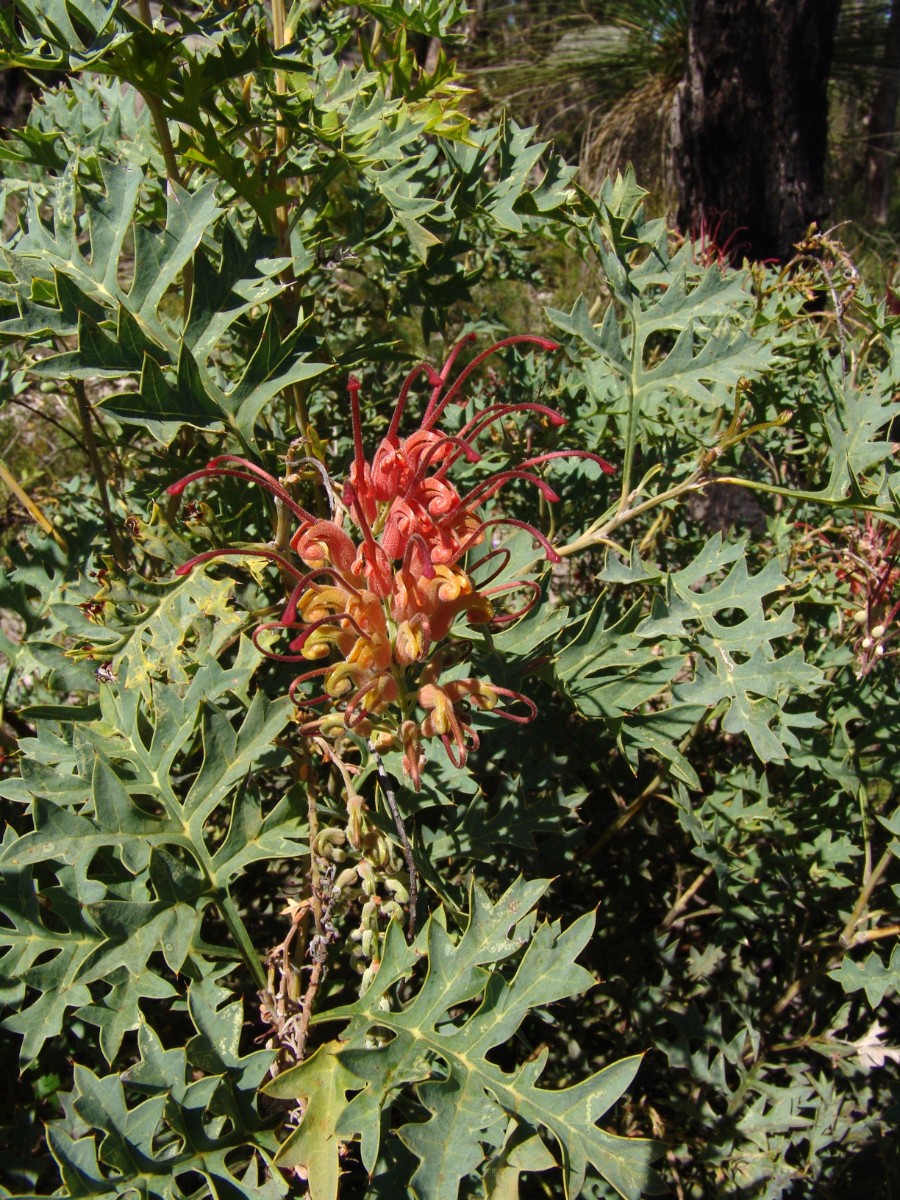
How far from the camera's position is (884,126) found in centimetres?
560

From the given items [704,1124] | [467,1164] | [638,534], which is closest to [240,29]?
[638,534]

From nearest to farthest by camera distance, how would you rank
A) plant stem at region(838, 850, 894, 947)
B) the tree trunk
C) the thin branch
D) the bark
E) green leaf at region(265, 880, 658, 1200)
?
green leaf at region(265, 880, 658, 1200), the thin branch, plant stem at region(838, 850, 894, 947), the tree trunk, the bark

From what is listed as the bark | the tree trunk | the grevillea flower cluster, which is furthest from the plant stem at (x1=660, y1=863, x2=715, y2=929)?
the bark

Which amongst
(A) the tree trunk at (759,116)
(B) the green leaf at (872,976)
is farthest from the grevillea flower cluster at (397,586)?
(A) the tree trunk at (759,116)

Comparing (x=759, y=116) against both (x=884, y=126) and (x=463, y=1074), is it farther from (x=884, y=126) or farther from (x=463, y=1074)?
(x=884, y=126)

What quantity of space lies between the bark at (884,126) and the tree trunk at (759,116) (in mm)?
2658

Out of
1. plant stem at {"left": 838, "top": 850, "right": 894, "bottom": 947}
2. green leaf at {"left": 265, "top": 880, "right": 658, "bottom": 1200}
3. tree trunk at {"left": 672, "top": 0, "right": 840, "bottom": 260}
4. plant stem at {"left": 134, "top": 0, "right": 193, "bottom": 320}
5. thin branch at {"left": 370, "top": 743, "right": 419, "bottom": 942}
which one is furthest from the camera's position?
tree trunk at {"left": 672, "top": 0, "right": 840, "bottom": 260}

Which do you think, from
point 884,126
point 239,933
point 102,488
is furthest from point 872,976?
point 884,126

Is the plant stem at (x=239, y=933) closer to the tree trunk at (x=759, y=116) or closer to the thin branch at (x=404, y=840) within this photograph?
the thin branch at (x=404, y=840)

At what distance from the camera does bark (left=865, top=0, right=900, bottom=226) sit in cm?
509

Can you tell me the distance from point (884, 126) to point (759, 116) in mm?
3672

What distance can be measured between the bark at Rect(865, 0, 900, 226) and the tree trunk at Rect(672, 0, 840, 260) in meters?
2.66

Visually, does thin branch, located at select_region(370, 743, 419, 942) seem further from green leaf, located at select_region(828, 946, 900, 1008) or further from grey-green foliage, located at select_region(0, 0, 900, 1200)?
green leaf, located at select_region(828, 946, 900, 1008)

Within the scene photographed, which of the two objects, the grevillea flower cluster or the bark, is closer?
the grevillea flower cluster
